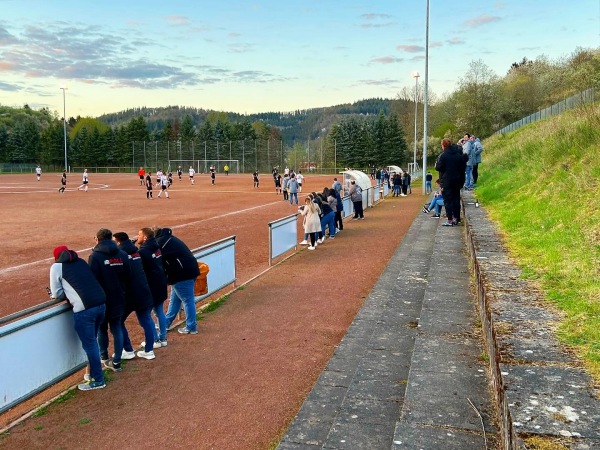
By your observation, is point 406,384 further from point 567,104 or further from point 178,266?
point 567,104

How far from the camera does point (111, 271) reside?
6.16 meters

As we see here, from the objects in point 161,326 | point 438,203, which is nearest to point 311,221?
point 438,203

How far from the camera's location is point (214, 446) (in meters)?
4.75

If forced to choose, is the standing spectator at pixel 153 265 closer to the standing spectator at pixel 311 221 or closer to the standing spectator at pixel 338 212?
the standing spectator at pixel 311 221

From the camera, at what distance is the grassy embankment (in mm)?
4543

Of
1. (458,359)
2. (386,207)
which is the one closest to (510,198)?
(458,359)

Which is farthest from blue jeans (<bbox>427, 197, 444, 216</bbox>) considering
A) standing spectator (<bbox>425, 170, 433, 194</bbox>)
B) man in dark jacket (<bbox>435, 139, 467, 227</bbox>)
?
standing spectator (<bbox>425, 170, 433, 194</bbox>)

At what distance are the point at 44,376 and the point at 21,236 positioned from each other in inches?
565

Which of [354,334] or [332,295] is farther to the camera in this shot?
[332,295]

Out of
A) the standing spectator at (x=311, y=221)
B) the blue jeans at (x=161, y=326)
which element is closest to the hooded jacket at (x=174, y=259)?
the blue jeans at (x=161, y=326)

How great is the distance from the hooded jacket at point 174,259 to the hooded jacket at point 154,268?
30cm

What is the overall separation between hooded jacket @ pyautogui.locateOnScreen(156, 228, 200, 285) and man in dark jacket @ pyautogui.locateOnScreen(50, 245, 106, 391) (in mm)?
1545

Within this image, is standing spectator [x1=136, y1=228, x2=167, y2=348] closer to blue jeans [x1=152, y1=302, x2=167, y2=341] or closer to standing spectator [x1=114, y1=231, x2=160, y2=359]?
blue jeans [x1=152, y1=302, x2=167, y2=341]

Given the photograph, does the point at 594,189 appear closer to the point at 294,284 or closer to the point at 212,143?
the point at 294,284
